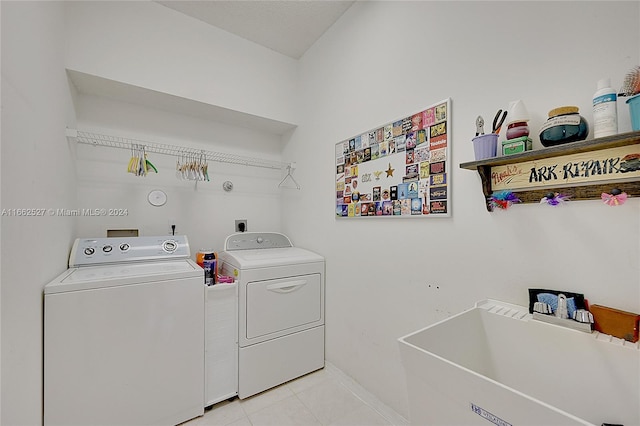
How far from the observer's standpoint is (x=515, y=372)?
3.33 ft

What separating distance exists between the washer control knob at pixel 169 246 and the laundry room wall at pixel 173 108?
34 centimetres

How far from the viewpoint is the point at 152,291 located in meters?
A: 1.51

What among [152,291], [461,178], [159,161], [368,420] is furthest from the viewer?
[159,161]

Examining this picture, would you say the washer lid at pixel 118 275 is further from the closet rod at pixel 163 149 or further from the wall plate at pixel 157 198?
the closet rod at pixel 163 149

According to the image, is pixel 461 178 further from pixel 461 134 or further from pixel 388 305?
pixel 388 305

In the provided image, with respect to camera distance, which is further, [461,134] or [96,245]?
[96,245]

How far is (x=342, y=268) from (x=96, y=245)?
67.9 inches

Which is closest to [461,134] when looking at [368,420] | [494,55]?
[494,55]

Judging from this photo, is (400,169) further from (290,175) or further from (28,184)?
(28,184)

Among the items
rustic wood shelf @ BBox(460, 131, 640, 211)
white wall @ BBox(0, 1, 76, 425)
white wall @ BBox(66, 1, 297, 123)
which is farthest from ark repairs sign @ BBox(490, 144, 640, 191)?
white wall @ BBox(66, 1, 297, 123)

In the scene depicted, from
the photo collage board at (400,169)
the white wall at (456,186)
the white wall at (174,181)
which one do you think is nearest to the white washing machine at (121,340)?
the white wall at (174,181)

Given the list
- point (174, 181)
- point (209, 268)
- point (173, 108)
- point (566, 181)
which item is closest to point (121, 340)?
point (209, 268)

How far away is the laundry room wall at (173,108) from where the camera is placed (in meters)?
1.83

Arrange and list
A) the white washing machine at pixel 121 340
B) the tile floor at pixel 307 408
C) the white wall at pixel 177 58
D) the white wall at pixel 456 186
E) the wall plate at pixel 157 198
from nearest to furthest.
A: the white wall at pixel 456 186 < the white washing machine at pixel 121 340 < the tile floor at pixel 307 408 < the white wall at pixel 177 58 < the wall plate at pixel 157 198
